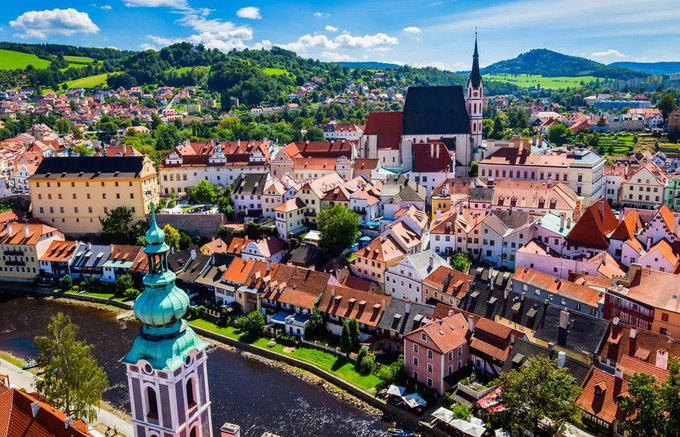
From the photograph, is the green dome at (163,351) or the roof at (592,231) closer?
the green dome at (163,351)

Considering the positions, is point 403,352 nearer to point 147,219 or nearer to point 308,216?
point 308,216

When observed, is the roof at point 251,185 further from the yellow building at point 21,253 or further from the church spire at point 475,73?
the church spire at point 475,73

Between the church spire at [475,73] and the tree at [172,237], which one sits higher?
the church spire at [475,73]

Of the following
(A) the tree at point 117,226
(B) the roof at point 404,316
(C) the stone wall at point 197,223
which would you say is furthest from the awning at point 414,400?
(A) the tree at point 117,226

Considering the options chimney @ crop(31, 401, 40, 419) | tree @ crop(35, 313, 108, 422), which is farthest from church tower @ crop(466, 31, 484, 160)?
chimney @ crop(31, 401, 40, 419)

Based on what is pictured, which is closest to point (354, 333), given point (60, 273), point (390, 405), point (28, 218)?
point (390, 405)

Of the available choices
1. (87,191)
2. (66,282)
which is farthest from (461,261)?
(87,191)

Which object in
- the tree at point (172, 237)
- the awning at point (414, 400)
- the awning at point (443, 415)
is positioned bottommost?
the awning at point (414, 400)

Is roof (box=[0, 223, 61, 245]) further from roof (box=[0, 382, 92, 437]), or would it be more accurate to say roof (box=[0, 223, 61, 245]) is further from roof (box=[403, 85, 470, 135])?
roof (box=[403, 85, 470, 135])
